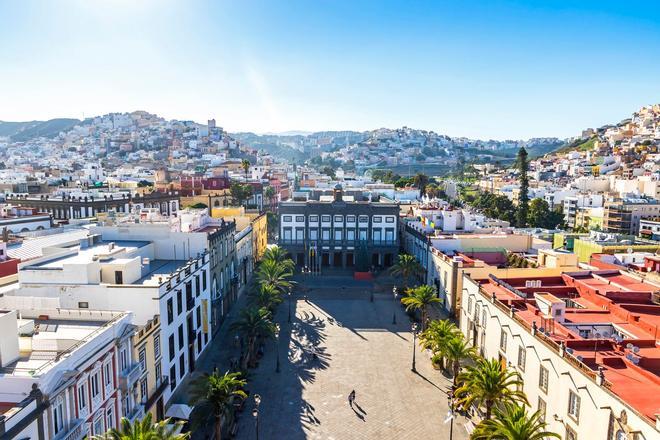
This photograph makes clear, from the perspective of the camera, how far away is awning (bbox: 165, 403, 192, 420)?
84.5ft

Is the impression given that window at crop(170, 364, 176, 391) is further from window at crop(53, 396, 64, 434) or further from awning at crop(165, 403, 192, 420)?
window at crop(53, 396, 64, 434)

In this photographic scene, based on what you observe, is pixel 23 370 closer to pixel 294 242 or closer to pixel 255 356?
pixel 255 356

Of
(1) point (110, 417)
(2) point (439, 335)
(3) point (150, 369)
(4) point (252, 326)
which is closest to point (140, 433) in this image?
(1) point (110, 417)

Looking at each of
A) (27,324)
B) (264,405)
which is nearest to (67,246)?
(27,324)

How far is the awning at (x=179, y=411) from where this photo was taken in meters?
25.8

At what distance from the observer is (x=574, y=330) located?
2681cm

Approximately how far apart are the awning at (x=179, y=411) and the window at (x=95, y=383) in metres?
7.35

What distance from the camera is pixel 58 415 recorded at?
54.7 feet

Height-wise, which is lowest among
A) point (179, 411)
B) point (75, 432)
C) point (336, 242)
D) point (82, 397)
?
point (179, 411)

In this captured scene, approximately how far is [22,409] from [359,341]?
28555 mm

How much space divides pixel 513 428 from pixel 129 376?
17.8 m

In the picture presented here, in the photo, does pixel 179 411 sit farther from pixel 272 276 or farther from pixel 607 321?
pixel 607 321

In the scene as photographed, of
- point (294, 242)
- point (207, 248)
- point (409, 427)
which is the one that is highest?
point (207, 248)

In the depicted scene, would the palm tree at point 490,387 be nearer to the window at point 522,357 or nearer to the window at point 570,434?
the window at point 570,434
